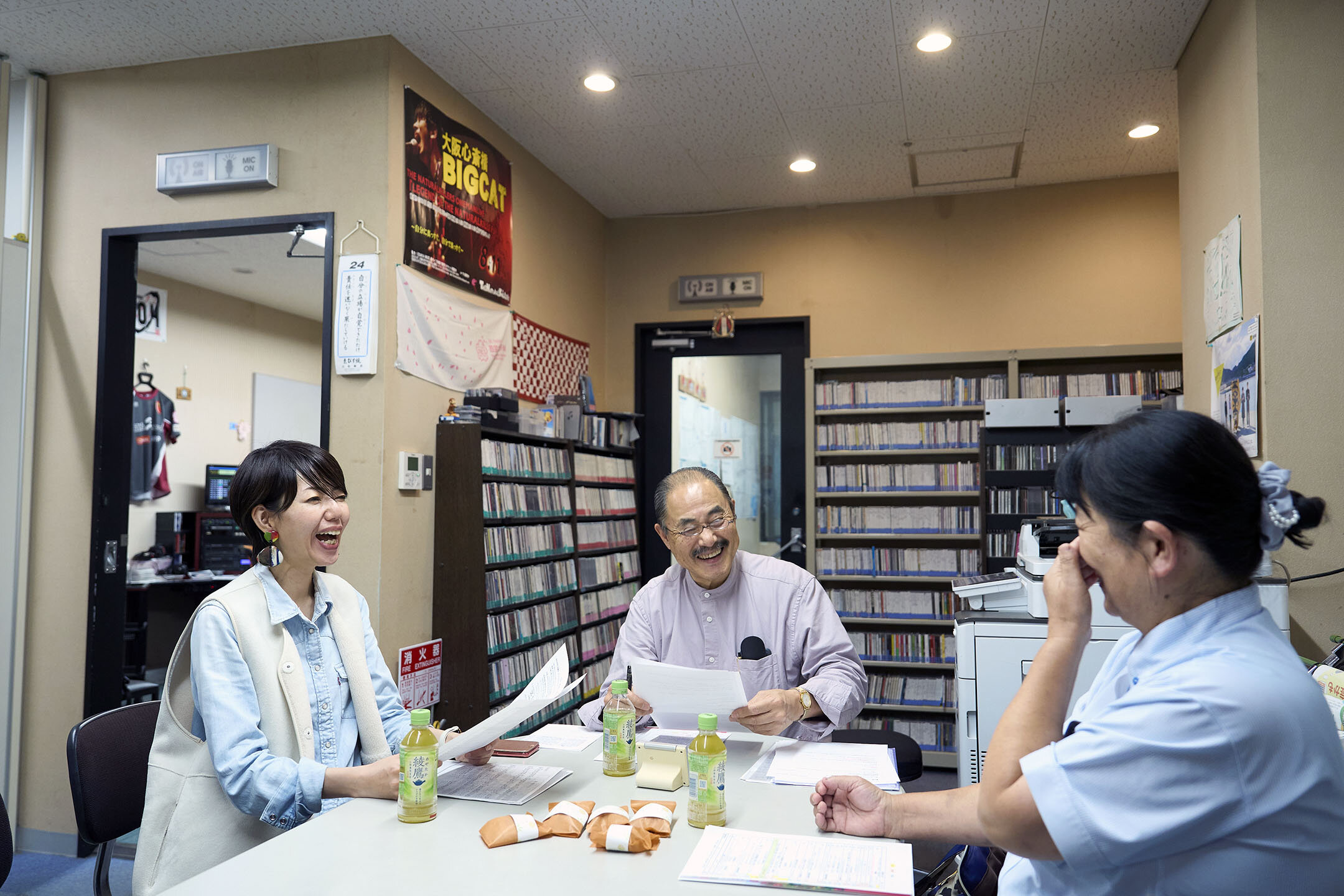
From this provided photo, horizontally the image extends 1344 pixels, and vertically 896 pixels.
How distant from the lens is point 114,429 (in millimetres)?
3848

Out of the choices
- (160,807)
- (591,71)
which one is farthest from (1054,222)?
(160,807)

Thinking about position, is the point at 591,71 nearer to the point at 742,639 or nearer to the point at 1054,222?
the point at 742,639

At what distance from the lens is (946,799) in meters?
1.52

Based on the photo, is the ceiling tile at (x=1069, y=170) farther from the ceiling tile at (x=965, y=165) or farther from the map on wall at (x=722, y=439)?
the map on wall at (x=722, y=439)

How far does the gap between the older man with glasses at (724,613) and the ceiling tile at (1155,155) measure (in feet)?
11.5

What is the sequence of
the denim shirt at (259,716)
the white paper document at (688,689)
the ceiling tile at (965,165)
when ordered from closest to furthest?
the denim shirt at (259,716) → the white paper document at (688,689) → the ceiling tile at (965,165)

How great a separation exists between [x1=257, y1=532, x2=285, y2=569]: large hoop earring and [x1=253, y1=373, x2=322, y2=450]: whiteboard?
19.4 ft

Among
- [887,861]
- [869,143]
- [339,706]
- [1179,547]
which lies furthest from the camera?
[869,143]

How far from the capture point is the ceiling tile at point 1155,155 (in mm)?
4633

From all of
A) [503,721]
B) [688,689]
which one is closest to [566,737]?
[688,689]

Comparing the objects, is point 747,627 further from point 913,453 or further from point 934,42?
point 913,453

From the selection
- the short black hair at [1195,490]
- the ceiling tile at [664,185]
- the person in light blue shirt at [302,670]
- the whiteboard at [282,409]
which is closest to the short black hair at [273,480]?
the person in light blue shirt at [302,670]

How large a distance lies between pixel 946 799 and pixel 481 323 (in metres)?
3.29

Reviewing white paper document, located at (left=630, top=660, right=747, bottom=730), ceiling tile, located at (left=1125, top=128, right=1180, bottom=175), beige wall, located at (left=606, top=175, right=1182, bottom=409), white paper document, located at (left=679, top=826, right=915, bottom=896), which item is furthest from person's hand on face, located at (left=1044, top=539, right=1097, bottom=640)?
beige wall, located at (left=606, top=175, right=1182, bottom=409)
